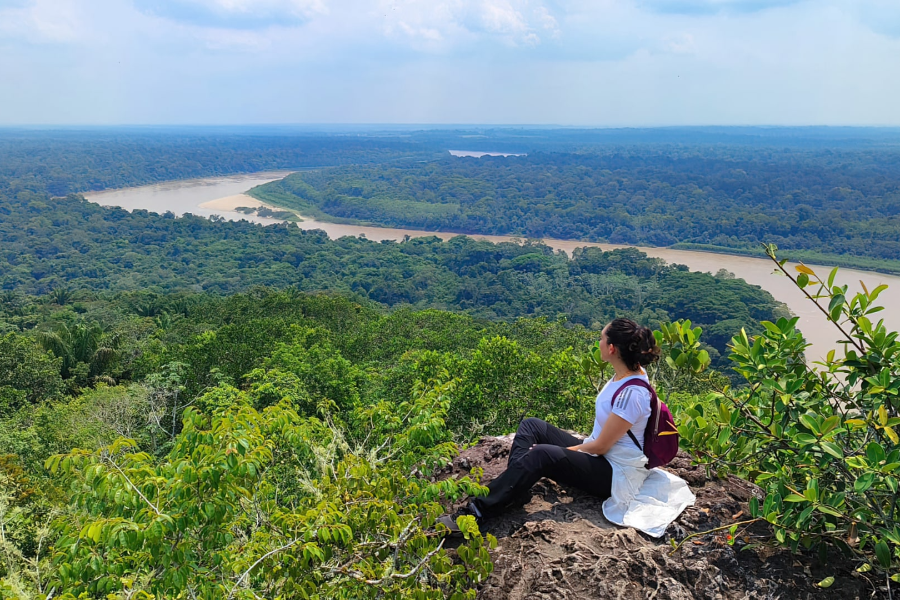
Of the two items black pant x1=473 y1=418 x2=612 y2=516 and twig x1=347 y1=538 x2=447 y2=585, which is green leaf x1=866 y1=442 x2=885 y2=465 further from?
→ twig x1=347 y1=538 x2=447 y2=585

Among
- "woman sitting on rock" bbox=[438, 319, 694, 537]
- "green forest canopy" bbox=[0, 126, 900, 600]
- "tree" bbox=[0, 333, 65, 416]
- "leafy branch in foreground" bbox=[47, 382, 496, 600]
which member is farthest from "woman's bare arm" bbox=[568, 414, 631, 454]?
"tree" bbox=[0, 333, 65, 416]

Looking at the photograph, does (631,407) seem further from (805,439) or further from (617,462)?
(805,439)

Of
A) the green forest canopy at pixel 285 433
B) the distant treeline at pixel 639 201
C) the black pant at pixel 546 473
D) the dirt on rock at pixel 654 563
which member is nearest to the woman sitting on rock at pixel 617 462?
the black pant at pixel 546 473

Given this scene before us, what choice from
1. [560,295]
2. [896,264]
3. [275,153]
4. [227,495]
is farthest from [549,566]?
[275,153]

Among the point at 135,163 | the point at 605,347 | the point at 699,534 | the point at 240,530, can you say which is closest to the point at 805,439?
the point at 699,534

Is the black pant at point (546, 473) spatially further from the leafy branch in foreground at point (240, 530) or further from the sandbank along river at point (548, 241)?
the sandbank along river at point (548, 241)
